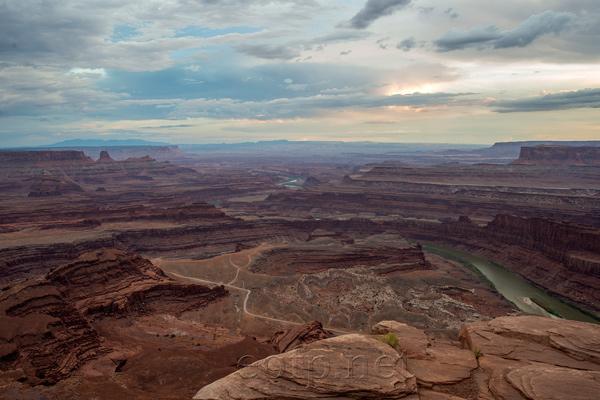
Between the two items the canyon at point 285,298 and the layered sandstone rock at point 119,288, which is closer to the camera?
the canyon at point 285,298

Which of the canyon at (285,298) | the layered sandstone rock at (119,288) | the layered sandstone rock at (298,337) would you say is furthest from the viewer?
the layered sandstone rock at (119,288)

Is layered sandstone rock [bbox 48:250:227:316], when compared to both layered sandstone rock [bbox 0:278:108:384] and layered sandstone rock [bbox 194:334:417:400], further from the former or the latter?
layered sandstone rock [bbox 194:334:417:400]

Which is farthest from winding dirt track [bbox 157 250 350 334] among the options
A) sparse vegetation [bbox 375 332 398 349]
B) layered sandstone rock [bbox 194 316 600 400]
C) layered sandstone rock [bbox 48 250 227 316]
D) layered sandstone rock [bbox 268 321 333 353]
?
layered sandstone rock [bbox 194 316 600 400]

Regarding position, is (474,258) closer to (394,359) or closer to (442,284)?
(442,284)

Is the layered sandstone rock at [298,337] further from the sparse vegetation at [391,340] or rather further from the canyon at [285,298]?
the sparse vegetation at [391,340]

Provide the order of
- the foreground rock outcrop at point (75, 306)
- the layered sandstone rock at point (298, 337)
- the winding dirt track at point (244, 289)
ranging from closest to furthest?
the foreground rock outcrop at point (75, 306) < the layered sandstone rock at point (298, 337) < the winding dirt track at point (244, 289)

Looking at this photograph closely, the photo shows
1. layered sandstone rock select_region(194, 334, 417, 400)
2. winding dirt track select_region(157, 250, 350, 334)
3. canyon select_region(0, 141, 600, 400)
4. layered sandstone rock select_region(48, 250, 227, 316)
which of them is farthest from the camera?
winding dirt track select_region(157, 250, 350, 334)

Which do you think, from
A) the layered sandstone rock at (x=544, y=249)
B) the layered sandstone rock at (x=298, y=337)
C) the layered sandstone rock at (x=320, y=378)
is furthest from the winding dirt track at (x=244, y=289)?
the layered sandstone rock at (x=544, y=249)
